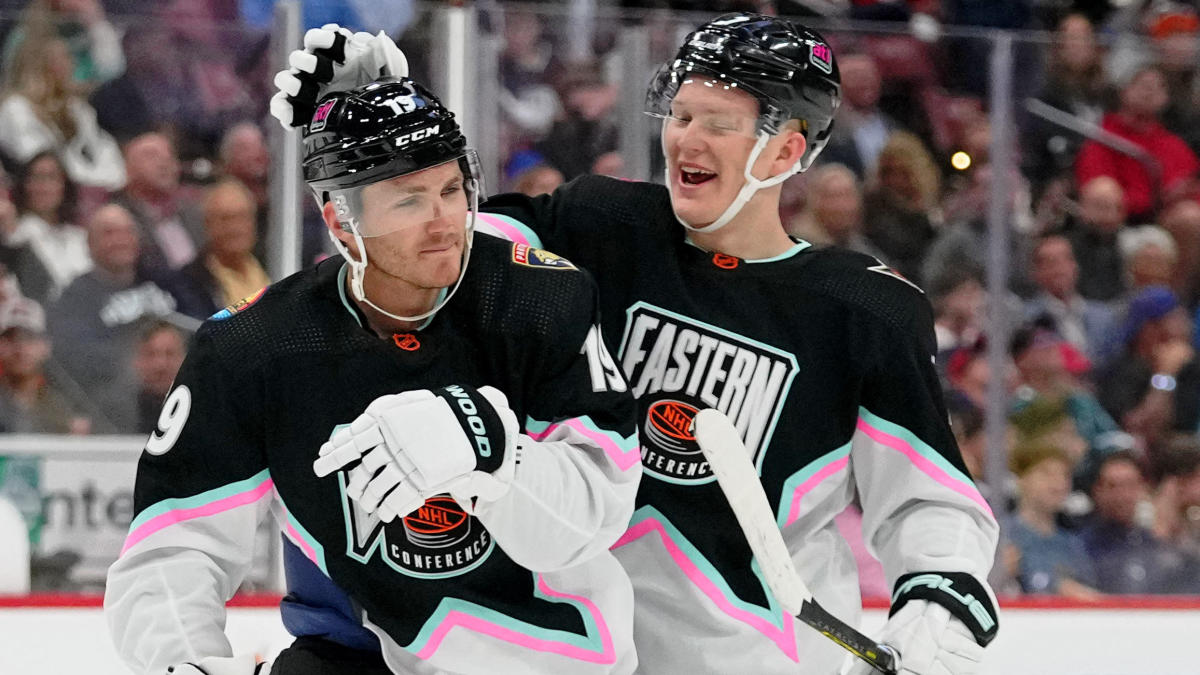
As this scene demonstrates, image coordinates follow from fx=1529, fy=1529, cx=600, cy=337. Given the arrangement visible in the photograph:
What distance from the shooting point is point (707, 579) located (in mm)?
2145

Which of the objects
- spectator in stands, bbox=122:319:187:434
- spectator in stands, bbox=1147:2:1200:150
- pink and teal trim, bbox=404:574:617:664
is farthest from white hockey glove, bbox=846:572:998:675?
spectator in stands, bbox=1147:2:1200:150

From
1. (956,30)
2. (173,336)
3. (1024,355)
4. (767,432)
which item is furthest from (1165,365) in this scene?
(173,336)

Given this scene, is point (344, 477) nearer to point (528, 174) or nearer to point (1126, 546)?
point (528, 174)

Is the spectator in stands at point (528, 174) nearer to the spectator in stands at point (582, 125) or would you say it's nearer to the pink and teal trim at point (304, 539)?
the spectator in stands at point (582, 125)

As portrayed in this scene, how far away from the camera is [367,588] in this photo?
73.1 inches

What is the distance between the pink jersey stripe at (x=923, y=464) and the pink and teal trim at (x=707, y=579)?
258mm

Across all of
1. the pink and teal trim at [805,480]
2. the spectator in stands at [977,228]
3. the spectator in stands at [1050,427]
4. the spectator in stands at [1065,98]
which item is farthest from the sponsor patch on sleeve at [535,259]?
the spectator in stands at [1065,98]

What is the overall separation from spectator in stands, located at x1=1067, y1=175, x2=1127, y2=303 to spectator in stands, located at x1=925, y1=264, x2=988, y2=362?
0.34 m

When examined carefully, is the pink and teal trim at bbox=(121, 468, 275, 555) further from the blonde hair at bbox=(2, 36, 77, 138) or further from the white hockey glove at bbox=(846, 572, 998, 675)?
the blonde hair at bbox=(2, 36, 77, 138)

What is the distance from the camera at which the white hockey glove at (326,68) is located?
193 cm

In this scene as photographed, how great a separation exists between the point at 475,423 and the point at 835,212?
99.4 inches

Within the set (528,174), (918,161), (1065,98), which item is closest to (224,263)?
(528,174)

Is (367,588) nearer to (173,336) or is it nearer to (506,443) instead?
Answer: (506,443)

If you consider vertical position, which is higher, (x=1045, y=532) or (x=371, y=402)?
(x=371, y=402)
